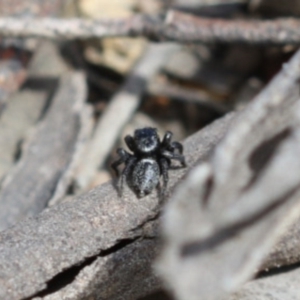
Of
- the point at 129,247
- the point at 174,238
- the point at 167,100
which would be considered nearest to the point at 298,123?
the point at 174,238

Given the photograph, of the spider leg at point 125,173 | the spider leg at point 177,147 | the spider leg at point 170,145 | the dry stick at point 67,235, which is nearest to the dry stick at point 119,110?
the spider leg at point 125,173

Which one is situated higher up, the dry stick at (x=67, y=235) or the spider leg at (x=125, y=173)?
the spider leg at (x=125, y=173)

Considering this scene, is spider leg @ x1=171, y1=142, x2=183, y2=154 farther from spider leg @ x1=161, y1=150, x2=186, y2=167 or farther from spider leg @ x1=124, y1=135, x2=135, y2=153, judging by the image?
spider leg @ x1=124, y1=135, x2=135, y2=153

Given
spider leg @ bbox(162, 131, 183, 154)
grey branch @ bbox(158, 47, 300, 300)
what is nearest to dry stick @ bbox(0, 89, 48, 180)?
spider leg @ bbox(162, 131, 183, 154)

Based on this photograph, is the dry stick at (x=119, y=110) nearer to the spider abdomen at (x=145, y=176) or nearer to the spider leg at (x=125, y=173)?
the spider leg at (x=125, y=173)

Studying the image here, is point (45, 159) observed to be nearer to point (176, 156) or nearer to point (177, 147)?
point (177, 147)

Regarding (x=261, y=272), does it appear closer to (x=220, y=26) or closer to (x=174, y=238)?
(x=174, y=238)
